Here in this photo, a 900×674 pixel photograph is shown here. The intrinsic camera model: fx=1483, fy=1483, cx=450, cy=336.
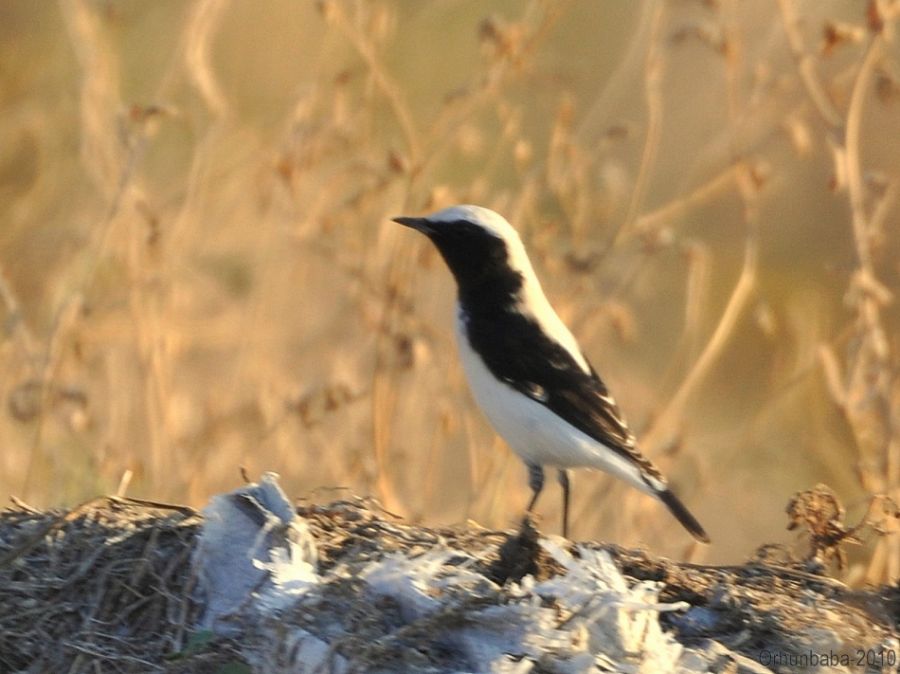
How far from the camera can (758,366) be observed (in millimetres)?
10938

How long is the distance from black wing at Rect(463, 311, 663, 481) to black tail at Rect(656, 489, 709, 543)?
0.08m

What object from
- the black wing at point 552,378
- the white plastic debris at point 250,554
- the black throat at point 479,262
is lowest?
the white plastic debris at point 250,554

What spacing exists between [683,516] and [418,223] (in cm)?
161

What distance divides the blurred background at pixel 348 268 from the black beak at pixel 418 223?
0.45m

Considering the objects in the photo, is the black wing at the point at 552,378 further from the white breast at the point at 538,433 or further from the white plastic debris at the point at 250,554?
the white plastic debris at the point at 250,554

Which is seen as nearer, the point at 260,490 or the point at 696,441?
the point at 260,490

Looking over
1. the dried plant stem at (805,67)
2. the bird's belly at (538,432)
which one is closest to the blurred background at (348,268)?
the dried plant stem at (805,67)

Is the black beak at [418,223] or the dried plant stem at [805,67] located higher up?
the dried plant stem at [805,67]

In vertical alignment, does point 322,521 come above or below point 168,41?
below

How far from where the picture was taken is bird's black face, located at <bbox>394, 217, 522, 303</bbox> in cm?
619

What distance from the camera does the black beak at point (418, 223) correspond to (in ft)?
20.1

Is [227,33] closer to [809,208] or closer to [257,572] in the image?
[809,208]

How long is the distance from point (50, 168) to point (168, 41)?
59.3 inches

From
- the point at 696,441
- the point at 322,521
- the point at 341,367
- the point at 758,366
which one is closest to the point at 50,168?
the point at 341,367
